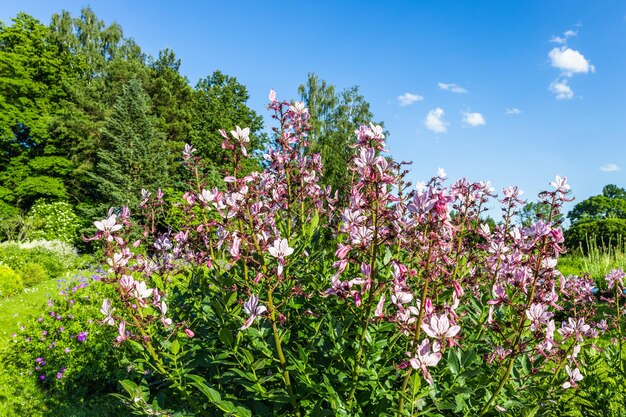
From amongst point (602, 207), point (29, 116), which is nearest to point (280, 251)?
point (29, 116)

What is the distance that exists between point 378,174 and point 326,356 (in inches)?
46.3

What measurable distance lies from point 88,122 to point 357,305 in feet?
108

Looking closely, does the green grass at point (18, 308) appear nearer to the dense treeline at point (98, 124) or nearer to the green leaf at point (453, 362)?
the green leaf at point (453, 362)

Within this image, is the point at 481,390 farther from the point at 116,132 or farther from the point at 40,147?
the point at 40,147

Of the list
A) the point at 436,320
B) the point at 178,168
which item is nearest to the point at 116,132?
the point at 178,168

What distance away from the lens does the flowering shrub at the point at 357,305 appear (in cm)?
188

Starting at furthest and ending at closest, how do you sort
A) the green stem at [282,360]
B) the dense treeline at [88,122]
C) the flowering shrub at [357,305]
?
the dense treeline at [88,122] < the green stem at [282,360] < the flowering shrub at [357,305]

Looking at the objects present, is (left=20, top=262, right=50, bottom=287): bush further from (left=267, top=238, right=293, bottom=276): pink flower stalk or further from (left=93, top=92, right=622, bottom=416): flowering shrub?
(left=267, top=238, right=293, bottom=276): pink flower stalk

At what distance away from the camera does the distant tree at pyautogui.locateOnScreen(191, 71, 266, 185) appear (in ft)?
101

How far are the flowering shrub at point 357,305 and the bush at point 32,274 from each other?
630 inches

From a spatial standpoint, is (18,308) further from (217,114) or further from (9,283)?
(217,114)

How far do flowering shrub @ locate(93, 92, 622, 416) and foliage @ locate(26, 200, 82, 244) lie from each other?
1028 inches

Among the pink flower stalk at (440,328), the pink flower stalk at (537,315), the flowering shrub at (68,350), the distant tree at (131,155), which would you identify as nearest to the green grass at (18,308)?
the flowering shrub at (68,350)

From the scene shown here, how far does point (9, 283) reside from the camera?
14.1 meters
